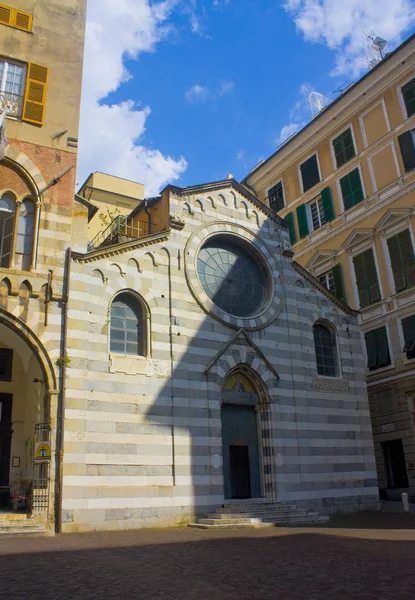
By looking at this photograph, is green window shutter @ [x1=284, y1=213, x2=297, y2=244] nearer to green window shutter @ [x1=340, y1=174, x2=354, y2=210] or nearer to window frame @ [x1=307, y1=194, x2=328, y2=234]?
window frame @ [x1=307, y1=194, x2=328, y2=234]

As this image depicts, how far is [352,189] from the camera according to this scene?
27.7m

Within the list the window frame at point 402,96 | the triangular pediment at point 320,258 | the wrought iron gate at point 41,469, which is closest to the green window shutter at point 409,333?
the triangular pediment at point 320,258

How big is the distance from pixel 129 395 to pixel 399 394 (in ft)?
42.9

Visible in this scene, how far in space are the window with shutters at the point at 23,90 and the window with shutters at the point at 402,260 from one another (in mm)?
15808

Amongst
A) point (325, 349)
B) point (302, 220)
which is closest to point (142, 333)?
point (325, 349)

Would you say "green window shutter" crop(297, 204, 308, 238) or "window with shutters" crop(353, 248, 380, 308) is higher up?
"green window shutter" crop(297, 204, 308, 238)

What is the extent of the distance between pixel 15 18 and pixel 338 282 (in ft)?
59.3

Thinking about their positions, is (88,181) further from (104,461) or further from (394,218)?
(104,461)

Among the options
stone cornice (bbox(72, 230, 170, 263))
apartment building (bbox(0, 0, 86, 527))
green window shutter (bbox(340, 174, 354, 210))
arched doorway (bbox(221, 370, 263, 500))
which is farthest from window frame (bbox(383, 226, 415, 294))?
apartment building (bbox(0, 0, 86, 527))

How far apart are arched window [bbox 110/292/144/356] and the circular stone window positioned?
3044mm

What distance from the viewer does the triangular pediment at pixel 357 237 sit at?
2618cm

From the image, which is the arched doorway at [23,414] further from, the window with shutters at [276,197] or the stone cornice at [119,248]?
the window with shutters at [276,197]

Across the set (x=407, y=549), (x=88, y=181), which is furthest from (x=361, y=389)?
(x=88, y=181)

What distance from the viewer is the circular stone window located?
20.4m
